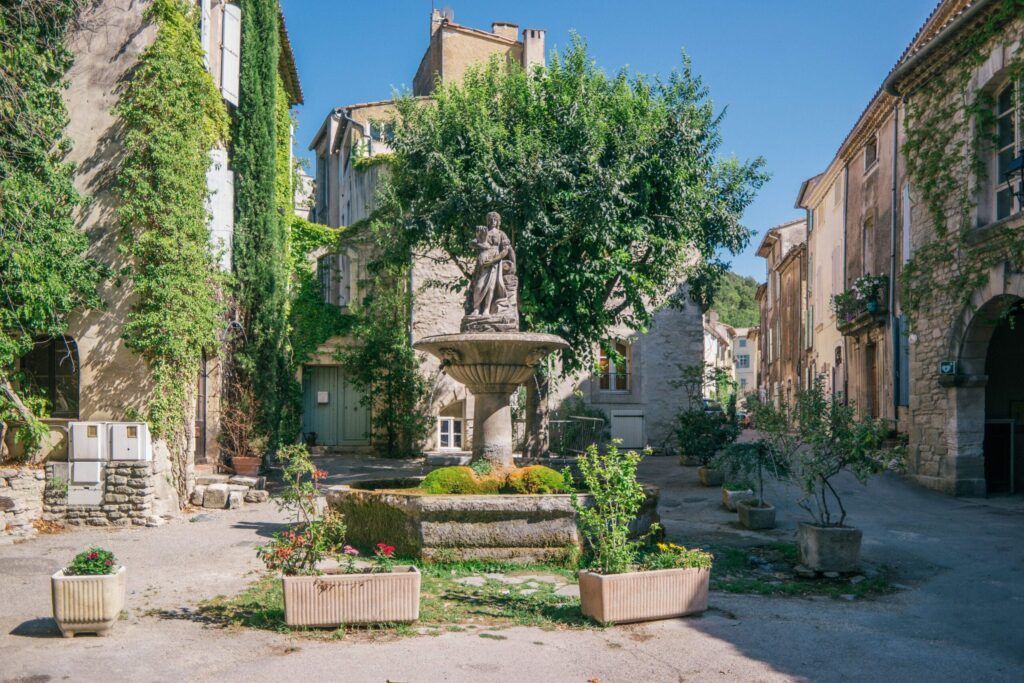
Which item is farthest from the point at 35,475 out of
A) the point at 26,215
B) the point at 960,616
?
the point at 960,616

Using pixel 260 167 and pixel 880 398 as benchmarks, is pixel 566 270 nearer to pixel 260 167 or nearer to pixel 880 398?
pixel 260 167

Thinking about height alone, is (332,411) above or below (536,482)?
above

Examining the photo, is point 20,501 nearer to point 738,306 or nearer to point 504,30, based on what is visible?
point 504,30

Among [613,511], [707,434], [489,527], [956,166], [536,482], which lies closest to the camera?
[613,511]

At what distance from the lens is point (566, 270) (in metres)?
14.7

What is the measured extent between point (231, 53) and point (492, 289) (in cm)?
802

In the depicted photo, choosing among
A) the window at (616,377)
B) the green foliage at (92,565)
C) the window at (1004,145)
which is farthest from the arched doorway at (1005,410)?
the green foliage at (92,565)

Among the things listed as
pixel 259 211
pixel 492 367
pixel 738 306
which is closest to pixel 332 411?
pixel 259 211

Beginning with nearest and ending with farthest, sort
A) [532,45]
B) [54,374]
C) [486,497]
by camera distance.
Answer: [486,497] < [54,374] < [532,45]

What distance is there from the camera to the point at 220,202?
1395 centimetres

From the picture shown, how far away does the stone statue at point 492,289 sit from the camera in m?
10.1

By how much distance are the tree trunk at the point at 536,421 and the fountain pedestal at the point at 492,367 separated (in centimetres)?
530

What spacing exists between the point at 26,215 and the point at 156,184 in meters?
1.77

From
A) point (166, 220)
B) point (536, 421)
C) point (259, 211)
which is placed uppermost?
point (259, 211)
